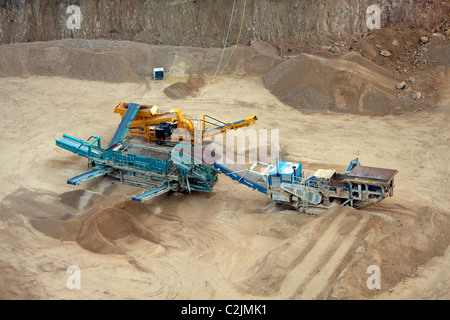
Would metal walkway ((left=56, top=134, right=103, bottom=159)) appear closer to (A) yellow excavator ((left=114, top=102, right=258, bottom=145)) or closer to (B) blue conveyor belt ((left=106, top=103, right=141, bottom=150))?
(B) blue conveyor belt ((left=106, top=103, right=141, bottom=150))

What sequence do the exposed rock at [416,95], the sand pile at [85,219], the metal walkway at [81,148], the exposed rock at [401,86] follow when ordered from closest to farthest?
the sand pile at [85,219]
the metal walkway at [81,148]
the exposed rock at [416,95]
the exposed rock at [401,86]

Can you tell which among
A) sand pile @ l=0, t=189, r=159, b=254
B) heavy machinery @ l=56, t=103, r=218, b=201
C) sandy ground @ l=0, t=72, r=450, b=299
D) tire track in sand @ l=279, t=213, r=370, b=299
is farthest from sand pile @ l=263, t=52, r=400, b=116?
sand pile @ l=0, t=189, r=159, b=254

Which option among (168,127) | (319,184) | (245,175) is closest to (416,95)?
(319,184)
